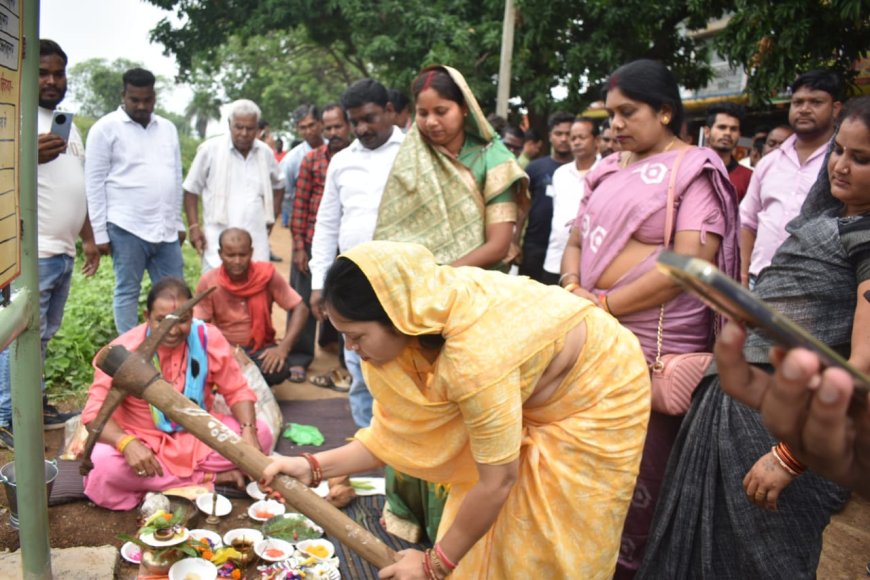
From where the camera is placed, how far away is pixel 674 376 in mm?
2389

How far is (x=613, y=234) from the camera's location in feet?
8.64

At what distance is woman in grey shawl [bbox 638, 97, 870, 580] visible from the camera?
6.20 feet

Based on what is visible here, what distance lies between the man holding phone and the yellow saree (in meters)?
2.54

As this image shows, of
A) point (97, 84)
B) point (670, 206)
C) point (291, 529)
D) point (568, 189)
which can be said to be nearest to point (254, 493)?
point (291, 529)

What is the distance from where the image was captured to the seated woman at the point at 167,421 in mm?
3168

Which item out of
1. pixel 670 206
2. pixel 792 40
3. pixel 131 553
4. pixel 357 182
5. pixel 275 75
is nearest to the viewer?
pixel 670 206

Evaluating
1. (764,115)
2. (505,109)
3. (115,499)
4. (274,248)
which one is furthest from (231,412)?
(764,115)

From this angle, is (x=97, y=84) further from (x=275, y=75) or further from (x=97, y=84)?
(x=275, y=75)

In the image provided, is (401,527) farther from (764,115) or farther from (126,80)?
(764,115)

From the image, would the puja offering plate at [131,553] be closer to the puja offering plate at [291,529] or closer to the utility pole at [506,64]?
the puja offering plate at [291,529]

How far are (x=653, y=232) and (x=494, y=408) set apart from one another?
3.82ft

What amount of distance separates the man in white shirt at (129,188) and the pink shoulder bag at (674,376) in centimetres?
Answer: 348

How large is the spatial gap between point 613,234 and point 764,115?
38.8 feet

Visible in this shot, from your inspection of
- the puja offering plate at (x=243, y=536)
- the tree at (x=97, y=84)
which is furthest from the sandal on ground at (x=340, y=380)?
the tree at (x=97, y=84)
